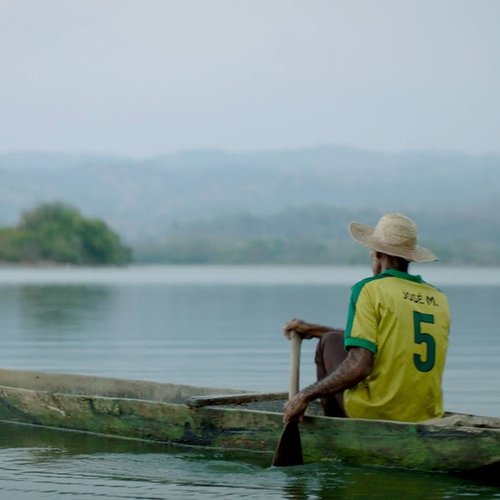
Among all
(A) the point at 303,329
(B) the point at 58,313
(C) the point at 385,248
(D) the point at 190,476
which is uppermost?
(C) the point at 385,248

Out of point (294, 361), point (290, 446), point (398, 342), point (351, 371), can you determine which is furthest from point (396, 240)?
point (290, 446)

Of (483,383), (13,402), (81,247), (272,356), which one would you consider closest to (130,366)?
(272,356)

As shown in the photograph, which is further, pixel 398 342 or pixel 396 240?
pixel 396 240

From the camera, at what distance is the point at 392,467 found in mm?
8734

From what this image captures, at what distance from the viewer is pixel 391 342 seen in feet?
28.3

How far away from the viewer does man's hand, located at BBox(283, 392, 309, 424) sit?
28.9ft

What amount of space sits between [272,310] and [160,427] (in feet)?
78.2

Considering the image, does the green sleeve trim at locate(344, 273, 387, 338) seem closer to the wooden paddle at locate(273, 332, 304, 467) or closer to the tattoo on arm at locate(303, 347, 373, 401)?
the tattoo on arm at locate(303, 347, 373, 401)

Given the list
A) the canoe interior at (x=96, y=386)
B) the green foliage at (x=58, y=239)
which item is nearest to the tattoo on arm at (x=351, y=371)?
the canoe interior at (x=96, y=386)

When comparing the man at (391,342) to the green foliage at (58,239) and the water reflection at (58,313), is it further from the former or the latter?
the green foliage at (58,239)

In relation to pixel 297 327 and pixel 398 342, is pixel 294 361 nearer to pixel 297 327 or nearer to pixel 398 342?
pixel 297 327

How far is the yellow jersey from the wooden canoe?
0.18 m

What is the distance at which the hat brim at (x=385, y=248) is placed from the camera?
8.77 metres

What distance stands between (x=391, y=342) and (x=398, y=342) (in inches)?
1.7
